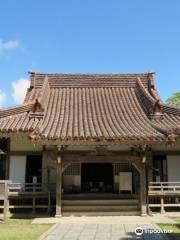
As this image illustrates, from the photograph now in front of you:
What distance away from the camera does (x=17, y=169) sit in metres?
16.4

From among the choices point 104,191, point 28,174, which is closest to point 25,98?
point 28,174

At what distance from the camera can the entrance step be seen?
14500mm

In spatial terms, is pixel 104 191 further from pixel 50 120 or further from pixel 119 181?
pixel 50 120

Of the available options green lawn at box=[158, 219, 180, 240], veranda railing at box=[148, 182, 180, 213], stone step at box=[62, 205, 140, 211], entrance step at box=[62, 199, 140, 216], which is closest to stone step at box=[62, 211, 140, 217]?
entrance step at box=[62, 199, 140, 216]

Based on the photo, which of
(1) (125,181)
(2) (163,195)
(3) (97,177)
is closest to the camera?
(2) (163,195)

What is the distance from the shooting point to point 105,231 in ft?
35.0

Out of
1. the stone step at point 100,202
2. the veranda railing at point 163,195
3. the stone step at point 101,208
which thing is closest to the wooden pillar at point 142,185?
the stone step at point 101,208

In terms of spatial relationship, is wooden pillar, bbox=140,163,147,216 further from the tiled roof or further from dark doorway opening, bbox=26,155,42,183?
dark doorway opening, bbox=26,155,42,183

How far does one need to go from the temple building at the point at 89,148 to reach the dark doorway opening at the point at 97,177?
53 millimetres

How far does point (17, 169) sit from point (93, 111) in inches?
190

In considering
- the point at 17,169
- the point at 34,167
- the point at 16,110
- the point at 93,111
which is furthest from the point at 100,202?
the point at 16,110

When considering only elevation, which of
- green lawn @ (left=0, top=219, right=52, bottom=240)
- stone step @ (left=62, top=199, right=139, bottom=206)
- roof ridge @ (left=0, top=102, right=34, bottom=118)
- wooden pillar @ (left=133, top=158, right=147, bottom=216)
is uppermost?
roof ridge @ (left=0, top=102, right=34, bottom=118)

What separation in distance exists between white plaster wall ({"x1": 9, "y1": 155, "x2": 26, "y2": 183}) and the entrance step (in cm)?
274

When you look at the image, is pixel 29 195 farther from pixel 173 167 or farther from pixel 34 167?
→ pixel 173 167
